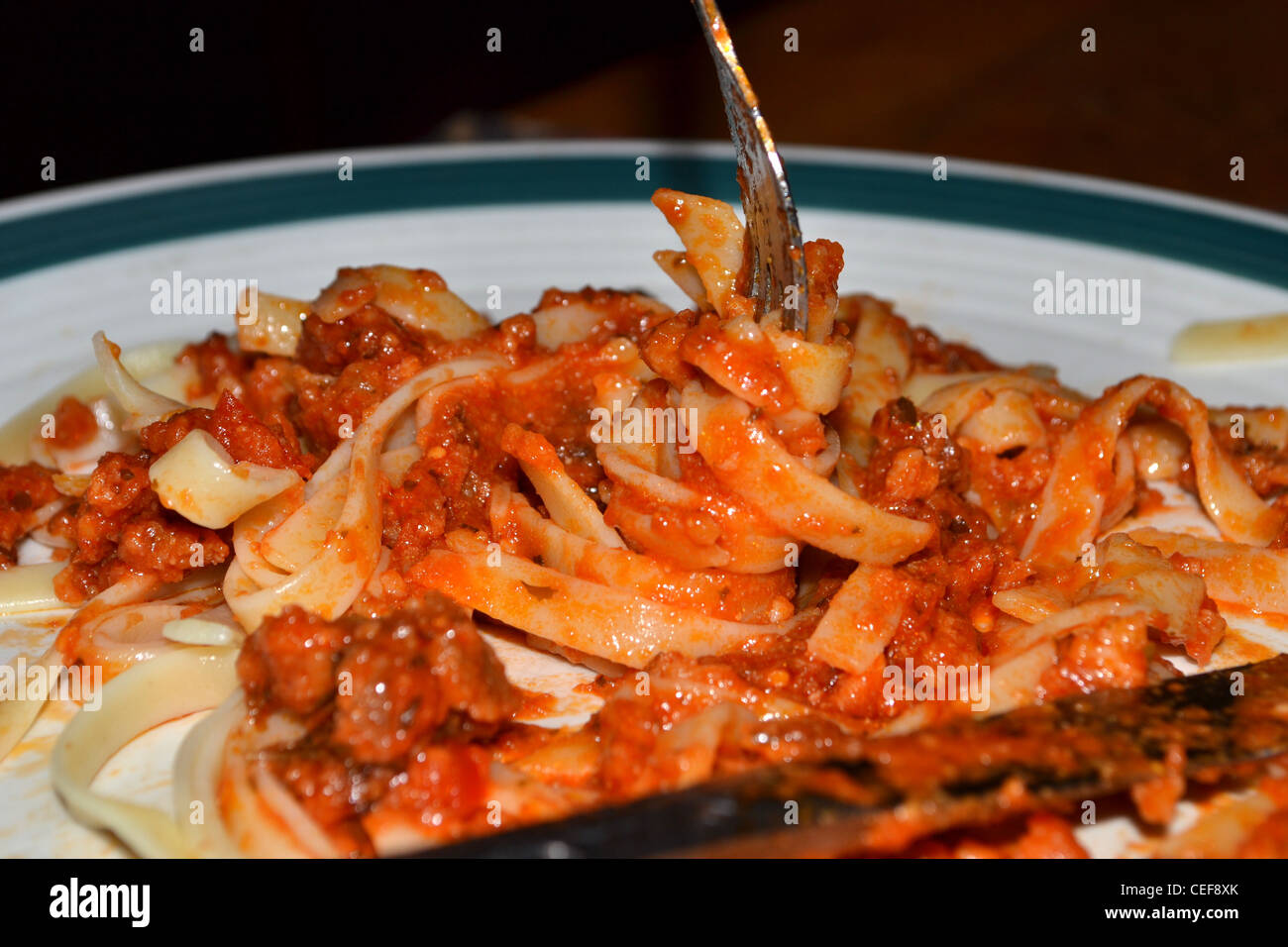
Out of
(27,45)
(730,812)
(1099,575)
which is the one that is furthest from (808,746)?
(27,45)

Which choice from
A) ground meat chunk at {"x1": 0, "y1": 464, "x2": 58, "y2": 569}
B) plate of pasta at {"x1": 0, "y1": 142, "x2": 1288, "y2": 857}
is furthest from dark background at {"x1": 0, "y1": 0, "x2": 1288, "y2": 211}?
ground meat chunk at {"x1": 0, "y1": 464, "x2": 58, "y2": 569}

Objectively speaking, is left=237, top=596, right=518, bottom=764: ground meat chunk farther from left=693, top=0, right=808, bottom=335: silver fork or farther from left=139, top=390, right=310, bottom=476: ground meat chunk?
left=693, top=0, right=808, bottom=335: silver fork

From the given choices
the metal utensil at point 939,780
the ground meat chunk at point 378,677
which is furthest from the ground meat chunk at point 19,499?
the metal utensil at point 939,780

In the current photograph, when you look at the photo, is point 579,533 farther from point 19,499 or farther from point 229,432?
point 19,499

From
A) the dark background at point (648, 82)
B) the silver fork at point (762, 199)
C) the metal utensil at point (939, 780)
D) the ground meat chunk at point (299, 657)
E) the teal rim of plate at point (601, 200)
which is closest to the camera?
the metal utensil at point (939, 780)

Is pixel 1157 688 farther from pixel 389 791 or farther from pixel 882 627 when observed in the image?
pixel 389 791

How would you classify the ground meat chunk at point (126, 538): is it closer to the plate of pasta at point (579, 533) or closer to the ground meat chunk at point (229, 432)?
the plate of pasta at point (579, 533)

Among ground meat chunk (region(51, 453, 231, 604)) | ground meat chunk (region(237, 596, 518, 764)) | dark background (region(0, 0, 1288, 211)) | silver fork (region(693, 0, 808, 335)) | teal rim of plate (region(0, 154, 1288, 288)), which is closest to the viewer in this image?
ground meat chunk (region(237, 596, 518, 764))
